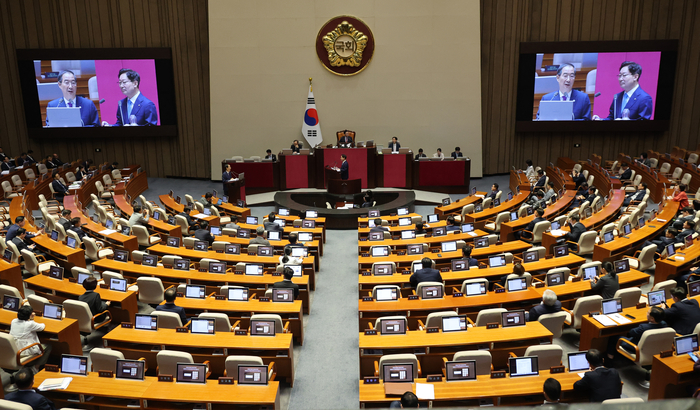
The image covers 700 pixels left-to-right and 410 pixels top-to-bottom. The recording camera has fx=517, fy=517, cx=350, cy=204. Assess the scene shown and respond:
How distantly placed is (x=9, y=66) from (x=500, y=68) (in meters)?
18.7

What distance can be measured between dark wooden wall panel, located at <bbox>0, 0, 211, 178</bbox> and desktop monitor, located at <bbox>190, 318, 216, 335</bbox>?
1501cm

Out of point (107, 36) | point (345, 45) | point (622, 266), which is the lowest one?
point (622, 266)

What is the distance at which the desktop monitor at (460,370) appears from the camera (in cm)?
547

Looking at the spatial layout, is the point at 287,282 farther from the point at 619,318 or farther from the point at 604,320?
the point at 619,318

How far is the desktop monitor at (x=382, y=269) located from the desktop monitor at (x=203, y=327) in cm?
317

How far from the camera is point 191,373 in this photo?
18.3 feet

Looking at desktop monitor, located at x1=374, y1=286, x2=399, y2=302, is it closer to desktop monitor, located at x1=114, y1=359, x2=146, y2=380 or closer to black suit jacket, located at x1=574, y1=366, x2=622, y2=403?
black suit jacket, located at x1=574, y1=366, x2=622, y2=403

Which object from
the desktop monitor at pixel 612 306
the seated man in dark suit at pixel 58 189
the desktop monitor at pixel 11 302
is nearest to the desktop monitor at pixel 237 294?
the desktop monitor at pixel 11 302

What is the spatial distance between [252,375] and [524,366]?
2924mm

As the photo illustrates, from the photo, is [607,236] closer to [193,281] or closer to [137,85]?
[193,281]

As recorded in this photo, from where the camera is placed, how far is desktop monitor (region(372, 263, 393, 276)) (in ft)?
29.4

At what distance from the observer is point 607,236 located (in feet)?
33.6

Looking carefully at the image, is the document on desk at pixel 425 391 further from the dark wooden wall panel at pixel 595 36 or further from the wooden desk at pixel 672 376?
the dark wooden wall panel at pixel 595 36

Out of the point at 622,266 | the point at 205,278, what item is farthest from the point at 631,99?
the point at 205,278
